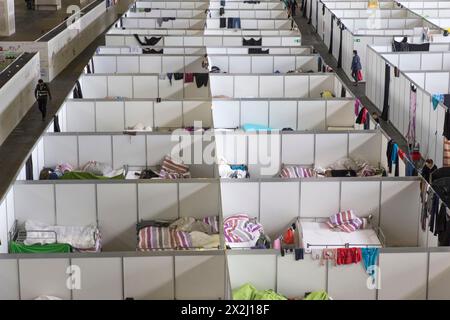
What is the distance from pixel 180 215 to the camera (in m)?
12.2

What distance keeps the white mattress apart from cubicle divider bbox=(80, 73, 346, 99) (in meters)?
7.96

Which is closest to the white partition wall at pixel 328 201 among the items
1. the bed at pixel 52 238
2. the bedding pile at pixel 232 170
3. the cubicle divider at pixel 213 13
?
the bedding pile at pixel 232 170

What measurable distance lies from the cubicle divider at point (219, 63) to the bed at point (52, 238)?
34.8ft

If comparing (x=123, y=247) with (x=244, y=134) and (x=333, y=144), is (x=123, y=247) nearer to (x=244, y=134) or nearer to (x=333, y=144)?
(x=244, y=134)

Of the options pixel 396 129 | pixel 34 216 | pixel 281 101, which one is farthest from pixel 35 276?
pixel 396 129

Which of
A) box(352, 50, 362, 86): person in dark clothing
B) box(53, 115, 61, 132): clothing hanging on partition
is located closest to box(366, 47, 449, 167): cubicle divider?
box(352, 50, 362, 86): person in dark clothing

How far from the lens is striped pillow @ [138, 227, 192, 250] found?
37.8 ft

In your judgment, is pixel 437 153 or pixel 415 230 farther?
pixel 437 153

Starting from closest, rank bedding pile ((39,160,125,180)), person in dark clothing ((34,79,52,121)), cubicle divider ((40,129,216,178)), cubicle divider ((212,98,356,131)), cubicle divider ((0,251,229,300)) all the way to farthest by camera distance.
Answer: cubicle divider ((0,251,229,300))
bedding pile ((39,160,125,180))
cubicle divider ((40,129,216,178))
cubicle divider ((212,98,356,131))
person in dark clothing ((34,79,52,121))

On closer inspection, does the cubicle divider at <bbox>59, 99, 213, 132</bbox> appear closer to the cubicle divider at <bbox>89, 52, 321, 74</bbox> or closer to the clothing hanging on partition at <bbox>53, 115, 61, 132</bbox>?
the clothing hanging on partition at <bbox>53, 115, 61, 132</bbox>

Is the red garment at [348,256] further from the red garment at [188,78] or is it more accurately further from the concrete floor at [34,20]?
the concrete floor at [34,20]

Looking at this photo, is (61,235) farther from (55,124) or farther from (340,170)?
(340,170)

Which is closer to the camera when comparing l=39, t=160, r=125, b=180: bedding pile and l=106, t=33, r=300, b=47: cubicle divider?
l=39, t=160, r=125, b=180: bedding pile

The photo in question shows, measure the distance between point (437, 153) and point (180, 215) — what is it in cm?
680
